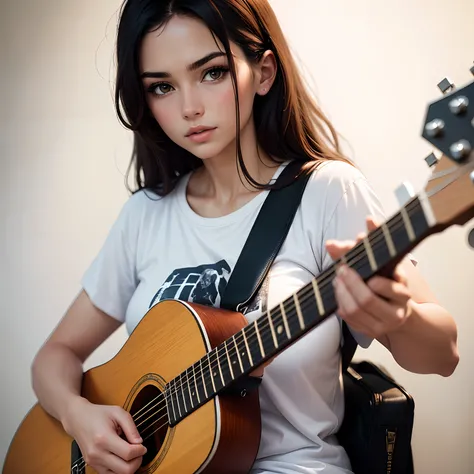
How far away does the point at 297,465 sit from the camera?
1.16 metres

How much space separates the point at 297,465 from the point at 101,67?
135 cm

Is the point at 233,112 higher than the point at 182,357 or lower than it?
higher

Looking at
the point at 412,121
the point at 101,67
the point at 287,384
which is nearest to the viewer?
the point at 287,384

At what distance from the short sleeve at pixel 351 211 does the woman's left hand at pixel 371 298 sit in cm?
35

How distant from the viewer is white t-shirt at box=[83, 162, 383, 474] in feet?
3.89

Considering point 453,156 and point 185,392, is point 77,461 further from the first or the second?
point 453,156

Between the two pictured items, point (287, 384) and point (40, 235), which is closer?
point (287, 384)

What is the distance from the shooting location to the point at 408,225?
2.46ft

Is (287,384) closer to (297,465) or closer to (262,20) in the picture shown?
(297,465)

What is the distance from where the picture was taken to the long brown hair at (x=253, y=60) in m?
1.23

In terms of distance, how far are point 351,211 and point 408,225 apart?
0.45 metres

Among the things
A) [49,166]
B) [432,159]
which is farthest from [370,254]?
[49,166]

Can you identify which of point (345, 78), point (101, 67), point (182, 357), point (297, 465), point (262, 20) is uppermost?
point (101, 67)

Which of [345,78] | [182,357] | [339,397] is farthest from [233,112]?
[345,78]
